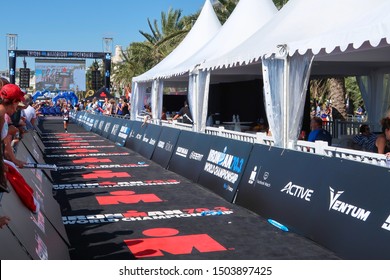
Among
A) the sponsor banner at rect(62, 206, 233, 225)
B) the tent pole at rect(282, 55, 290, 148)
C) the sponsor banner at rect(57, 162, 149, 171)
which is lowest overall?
the sponsor banner at rect(57, 162, 149, 171)

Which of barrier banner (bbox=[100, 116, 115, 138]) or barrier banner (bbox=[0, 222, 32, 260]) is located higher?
barrier banner (bbox=[0, 222, 32, 260])

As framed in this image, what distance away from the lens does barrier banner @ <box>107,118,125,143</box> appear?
22.0 m

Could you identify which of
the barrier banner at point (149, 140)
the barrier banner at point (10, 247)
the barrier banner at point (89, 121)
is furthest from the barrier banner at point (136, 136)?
the barrier banner at point (10, 247)

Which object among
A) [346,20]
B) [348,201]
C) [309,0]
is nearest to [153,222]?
[348,201]

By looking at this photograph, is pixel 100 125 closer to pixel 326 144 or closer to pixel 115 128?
pixel 115 128

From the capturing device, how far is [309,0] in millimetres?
10398

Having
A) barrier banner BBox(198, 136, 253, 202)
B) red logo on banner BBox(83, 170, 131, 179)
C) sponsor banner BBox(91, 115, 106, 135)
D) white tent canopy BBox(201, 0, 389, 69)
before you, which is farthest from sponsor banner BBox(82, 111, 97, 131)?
barrier banner BBox(198, 136, 253, 202)

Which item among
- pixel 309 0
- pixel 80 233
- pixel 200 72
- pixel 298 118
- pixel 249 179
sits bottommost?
pixel 80 233

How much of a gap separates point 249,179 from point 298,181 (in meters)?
1.57

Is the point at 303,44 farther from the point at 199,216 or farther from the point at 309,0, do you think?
the point at 199,216

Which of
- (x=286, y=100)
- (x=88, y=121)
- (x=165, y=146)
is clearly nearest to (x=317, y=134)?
(x=286, y=100)

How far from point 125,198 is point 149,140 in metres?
6.78

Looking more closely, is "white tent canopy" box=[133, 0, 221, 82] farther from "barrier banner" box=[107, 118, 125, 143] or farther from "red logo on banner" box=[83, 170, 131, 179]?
"red logo on banner" box=[83, 170, 131, 179]

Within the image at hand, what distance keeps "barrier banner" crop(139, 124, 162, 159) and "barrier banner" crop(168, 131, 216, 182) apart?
2384mm
